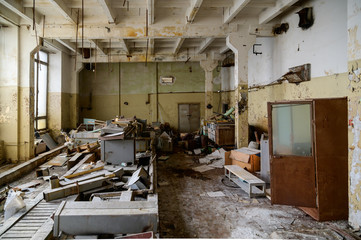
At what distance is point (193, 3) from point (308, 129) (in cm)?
425

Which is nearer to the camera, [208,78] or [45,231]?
[45,231]

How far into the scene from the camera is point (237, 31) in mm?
6836

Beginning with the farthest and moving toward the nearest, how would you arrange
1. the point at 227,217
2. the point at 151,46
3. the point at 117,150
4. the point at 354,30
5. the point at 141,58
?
the point at 141,58 → the point at 151,46 → the point at 117,150 → the point at 227,217 → the point at 354,30


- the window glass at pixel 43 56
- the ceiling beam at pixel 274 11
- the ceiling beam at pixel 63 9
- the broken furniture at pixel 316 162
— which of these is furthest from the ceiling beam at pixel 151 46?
the broken furniture at pixel 316 162

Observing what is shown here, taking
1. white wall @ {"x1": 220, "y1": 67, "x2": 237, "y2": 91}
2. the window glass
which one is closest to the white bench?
white wall @ {"x1": 220, "y1": 67, "x2": 237, "y2": 91}

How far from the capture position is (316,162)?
11.6ft

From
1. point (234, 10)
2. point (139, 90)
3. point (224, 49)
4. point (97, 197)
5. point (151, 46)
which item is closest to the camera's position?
point (97, 197)

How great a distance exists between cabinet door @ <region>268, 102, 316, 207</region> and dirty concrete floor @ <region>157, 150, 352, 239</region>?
32 cm

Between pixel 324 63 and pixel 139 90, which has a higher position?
pixel 139 90

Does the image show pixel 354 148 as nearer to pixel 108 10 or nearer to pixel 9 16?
pixel 108 10

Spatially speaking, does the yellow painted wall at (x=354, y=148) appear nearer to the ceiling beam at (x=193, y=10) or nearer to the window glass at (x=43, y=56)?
the ceiling beam at (x=193, y=10)

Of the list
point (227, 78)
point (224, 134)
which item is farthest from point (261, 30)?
point (227, 78)

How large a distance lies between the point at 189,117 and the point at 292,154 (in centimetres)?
960

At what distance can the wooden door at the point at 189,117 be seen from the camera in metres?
13.2
